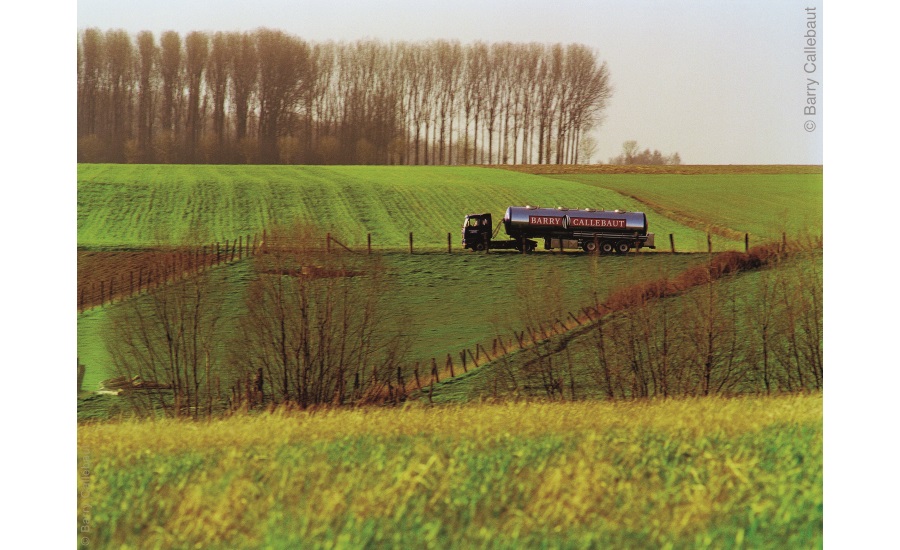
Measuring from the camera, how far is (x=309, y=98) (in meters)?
26.1

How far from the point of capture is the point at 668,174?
26.5m

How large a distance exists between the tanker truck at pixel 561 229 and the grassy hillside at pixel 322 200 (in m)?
1.12

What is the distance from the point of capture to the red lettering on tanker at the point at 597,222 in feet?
85.0

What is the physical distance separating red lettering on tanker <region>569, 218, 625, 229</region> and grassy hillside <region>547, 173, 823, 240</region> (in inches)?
85.8

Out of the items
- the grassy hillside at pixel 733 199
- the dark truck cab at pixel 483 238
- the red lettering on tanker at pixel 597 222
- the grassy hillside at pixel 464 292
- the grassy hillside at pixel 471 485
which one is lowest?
the grassy hillside at pixel 471 485

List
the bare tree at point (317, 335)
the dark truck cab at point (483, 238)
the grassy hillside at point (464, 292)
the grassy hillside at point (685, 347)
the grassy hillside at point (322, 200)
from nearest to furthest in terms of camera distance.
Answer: the grassy hillside at point (685, 347) → the bare tree at point (317, 335) → the grassy hillside at point (464, 292) → the grassy hillside at point (322, 200) → the dark truck cab at point (483, 238)

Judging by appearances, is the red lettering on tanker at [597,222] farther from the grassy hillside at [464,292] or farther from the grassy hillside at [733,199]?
the grassy hillside at [733,199]

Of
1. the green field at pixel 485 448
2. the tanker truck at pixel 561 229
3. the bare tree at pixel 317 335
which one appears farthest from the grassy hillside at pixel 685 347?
the tanker truck at pixel 561 229

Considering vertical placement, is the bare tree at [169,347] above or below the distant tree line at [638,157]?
below

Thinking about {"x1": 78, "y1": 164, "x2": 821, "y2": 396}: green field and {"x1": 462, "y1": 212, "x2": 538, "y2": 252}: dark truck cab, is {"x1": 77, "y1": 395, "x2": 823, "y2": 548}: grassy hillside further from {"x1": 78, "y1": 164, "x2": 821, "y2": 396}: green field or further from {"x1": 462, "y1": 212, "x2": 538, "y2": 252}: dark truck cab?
{"x1": 462, "y1": 212, "x2": 538, "y2": 252}: dark truck cab

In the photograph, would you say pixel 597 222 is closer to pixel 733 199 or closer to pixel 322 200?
pixel 733 199

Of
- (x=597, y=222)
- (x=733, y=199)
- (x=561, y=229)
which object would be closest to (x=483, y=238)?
(x=561, y=229)

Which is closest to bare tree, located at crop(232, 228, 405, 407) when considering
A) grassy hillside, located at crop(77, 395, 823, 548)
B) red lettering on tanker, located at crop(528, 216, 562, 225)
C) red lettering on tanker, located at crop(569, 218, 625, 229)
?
grassy hillside, located at crop(77, 395, 823, 548)

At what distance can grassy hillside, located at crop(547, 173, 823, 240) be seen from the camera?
20869mm
